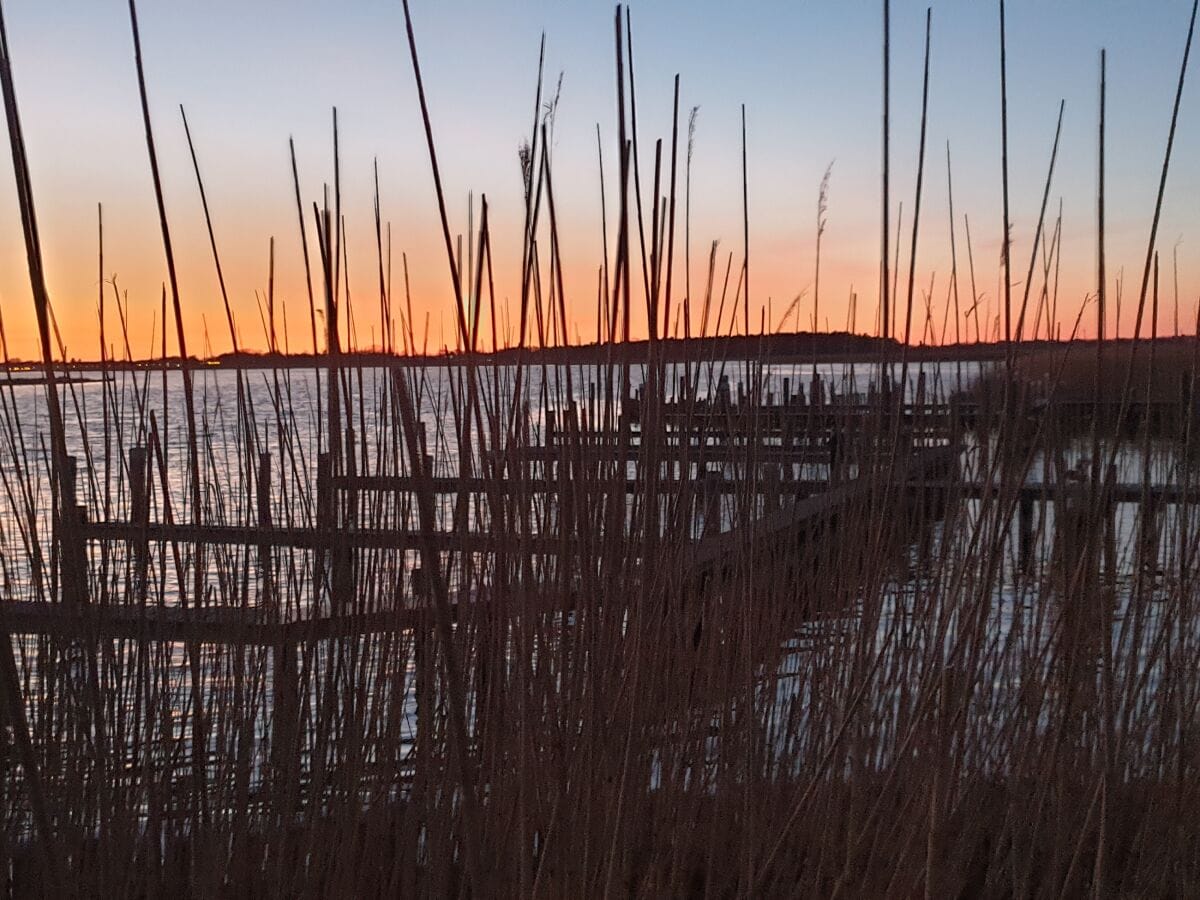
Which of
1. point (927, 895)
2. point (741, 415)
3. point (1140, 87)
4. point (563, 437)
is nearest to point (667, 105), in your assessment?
point (563, 437)

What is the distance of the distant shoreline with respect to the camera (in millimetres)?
931

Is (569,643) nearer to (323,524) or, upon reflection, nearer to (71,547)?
(323,524)

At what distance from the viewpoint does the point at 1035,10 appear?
3.79 feet

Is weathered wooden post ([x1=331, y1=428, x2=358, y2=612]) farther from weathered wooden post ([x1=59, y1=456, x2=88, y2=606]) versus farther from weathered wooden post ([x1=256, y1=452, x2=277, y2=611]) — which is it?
weathered wooden post ([x1=59, y1=456, x2=88, y2=606])

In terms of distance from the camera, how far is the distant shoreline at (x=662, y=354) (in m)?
0.93

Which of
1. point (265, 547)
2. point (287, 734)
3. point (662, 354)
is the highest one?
point (662, 354)

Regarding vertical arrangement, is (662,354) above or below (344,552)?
above

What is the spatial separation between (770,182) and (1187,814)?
0.91 metres

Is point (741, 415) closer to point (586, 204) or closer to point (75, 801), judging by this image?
point (586, 204)

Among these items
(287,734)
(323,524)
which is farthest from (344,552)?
(287,734)

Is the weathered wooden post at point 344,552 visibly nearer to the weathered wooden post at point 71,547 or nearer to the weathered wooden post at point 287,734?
the weathered wooden post at point 287,734

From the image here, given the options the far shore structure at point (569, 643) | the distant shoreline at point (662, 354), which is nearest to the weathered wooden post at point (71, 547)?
the far shore structure at point (569, 643)

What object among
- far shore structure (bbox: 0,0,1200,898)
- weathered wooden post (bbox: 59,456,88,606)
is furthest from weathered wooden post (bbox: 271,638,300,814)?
weathered wooden post (bbox: 59,456,88,606)

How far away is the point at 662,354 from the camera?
0.81 metres
